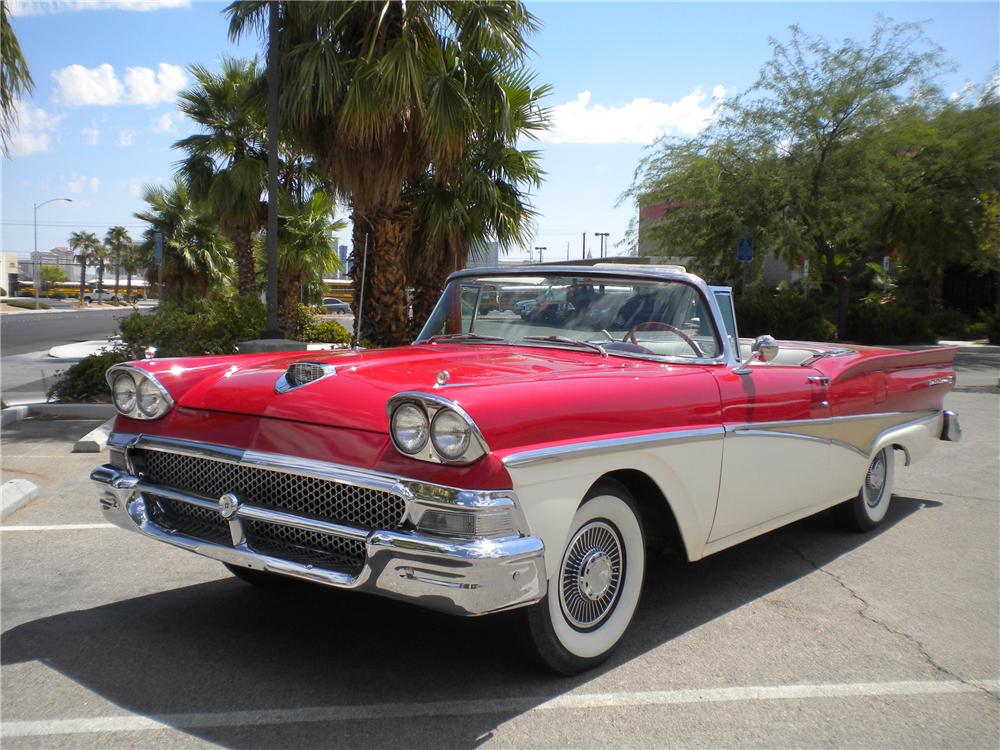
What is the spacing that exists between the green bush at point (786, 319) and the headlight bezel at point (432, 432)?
68.8ft

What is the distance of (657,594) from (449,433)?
2.06 m

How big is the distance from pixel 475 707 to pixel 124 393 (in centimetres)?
204

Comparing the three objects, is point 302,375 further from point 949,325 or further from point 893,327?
point 949,325

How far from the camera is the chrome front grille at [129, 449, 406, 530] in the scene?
307cm

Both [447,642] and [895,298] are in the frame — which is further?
[895,298]

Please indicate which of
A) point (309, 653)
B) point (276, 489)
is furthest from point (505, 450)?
point (309, 653)

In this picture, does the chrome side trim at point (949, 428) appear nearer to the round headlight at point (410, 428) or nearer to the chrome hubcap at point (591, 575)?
the chrome hubcap at point (591, 575)

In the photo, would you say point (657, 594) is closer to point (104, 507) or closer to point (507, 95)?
point (104, 507)

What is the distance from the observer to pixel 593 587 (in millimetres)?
3467

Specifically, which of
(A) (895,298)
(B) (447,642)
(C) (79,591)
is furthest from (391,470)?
(A) (895,298)

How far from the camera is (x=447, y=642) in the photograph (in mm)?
3762

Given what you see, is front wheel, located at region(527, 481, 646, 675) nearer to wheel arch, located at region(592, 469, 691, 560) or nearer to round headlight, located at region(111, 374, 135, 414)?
wheel arch, located at region(592, 469, 691, 560)

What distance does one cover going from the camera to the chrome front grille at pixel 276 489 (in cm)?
307

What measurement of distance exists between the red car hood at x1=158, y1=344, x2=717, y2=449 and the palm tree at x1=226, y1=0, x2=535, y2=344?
27.6 ft
